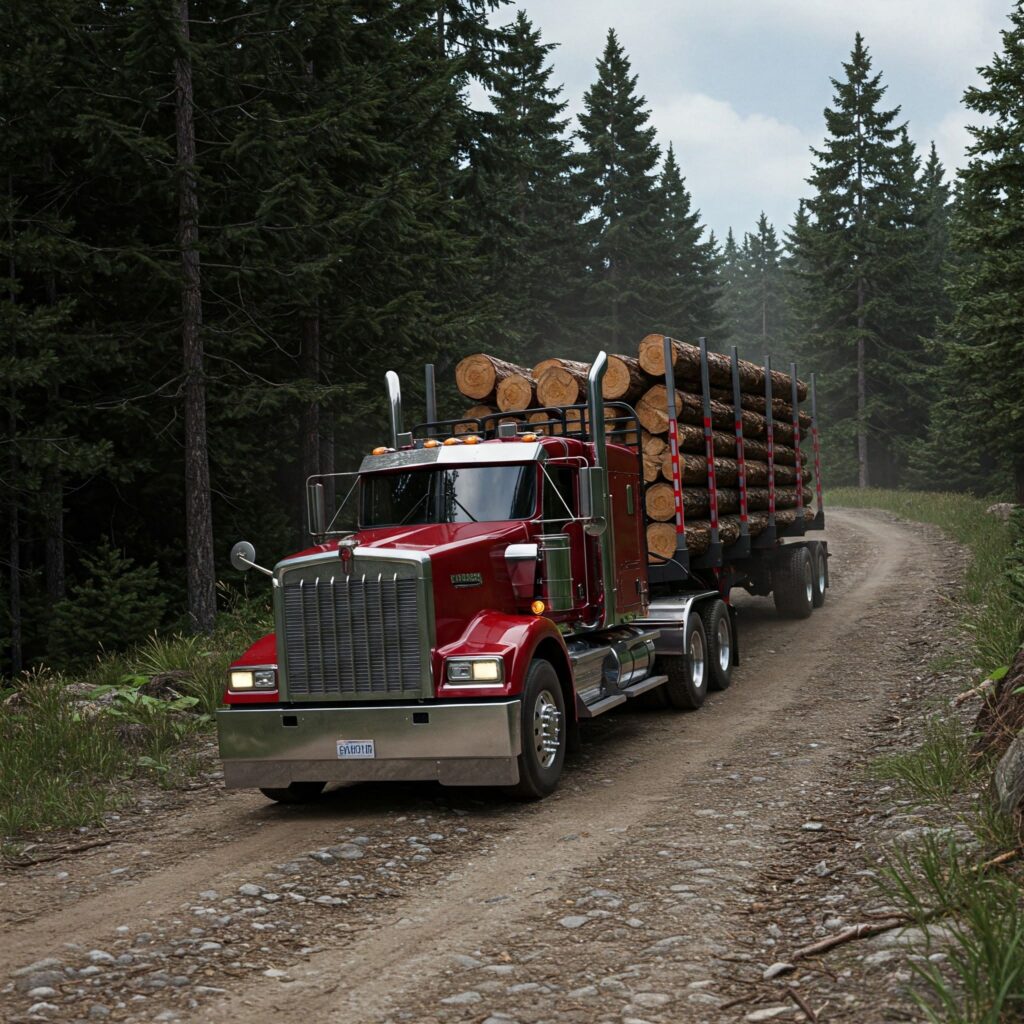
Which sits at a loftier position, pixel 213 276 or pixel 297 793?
pixel 213 276

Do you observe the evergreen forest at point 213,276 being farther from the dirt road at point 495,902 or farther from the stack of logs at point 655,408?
the dirt road at point 495,902

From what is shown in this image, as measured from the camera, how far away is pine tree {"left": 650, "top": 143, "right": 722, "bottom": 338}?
172 ft

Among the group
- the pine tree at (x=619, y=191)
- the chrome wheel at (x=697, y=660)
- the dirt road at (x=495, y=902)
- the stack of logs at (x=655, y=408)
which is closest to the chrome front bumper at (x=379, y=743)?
the dirt road at (x=495, y=902)

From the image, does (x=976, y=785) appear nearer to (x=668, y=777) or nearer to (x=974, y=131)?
(x=668, y=777)

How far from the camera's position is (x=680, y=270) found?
56469 millimetres

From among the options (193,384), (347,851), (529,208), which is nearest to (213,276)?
(193,384)

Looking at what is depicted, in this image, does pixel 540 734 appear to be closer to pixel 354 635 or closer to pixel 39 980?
pixel 354 635

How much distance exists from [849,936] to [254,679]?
15.1 feet

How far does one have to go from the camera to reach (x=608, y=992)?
4.56 meters

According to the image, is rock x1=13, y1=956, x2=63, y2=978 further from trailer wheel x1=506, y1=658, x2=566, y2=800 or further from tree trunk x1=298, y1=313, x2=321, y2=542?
tree trunk x1=298, y1=313, x2=321, y2=542

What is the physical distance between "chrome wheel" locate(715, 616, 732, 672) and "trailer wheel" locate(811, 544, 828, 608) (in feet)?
18.5

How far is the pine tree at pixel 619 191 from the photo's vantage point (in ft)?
168

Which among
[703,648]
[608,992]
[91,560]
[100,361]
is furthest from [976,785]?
[91,560]

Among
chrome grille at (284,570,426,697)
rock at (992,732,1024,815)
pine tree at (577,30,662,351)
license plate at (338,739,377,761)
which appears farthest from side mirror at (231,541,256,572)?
pine tree at (577,30,662,351)
